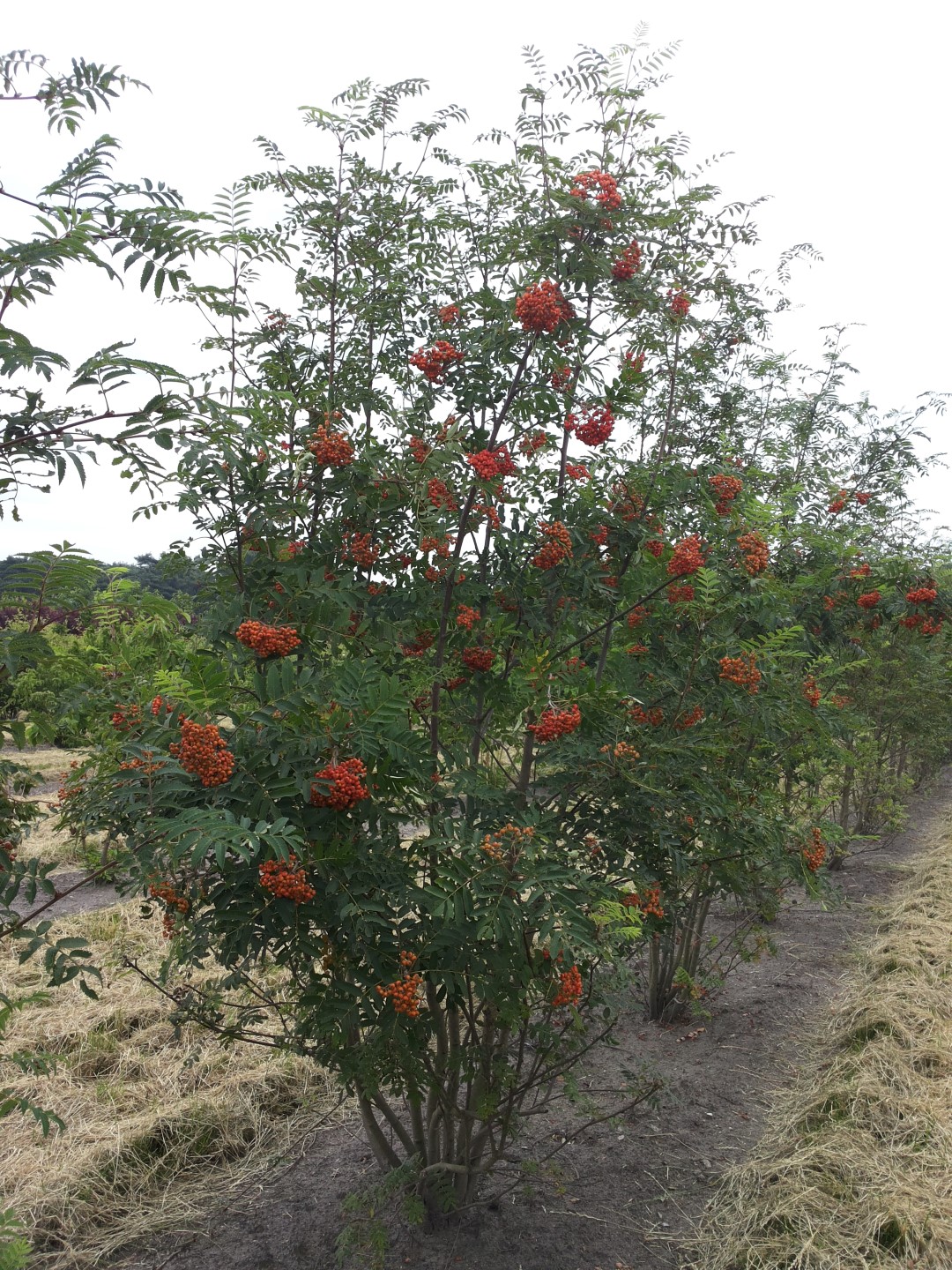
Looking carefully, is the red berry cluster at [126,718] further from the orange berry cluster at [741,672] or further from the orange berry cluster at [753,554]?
the orange berry cluster at [753,554]

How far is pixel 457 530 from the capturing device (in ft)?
9.12

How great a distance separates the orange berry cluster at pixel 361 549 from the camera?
2.69 m

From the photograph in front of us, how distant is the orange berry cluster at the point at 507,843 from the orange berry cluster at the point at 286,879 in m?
0.47

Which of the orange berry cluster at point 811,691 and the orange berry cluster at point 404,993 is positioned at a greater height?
the orange berry cluster at point 811,691

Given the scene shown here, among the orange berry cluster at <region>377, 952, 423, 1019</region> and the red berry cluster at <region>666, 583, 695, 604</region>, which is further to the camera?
the red berry cluster at <region>666, 583, 695, 604</region>

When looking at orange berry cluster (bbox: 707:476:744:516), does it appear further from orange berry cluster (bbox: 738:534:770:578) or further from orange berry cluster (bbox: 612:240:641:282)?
orange berry cluster (bbox: 612:240:641:282)

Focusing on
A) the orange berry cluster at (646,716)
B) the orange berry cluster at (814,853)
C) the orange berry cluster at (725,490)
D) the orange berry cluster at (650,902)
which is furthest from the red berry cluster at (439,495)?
the orange berry cluster at (814,853)

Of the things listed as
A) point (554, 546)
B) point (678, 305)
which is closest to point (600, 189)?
point (678, 305)

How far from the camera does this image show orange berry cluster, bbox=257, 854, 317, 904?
1.99 m

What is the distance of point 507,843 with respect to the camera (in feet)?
7.81

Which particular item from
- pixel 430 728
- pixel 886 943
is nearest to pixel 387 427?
pixel 430 728

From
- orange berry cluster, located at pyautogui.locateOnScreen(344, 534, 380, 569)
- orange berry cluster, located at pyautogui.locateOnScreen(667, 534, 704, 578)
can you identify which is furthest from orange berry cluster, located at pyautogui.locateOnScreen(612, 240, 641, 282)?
orange berry cluster, located at pyautogui.locateOnScreen(344, 534, 380, 569)

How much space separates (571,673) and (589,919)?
858 mm

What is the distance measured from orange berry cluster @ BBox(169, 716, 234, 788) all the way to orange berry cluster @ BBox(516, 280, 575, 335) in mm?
1536
